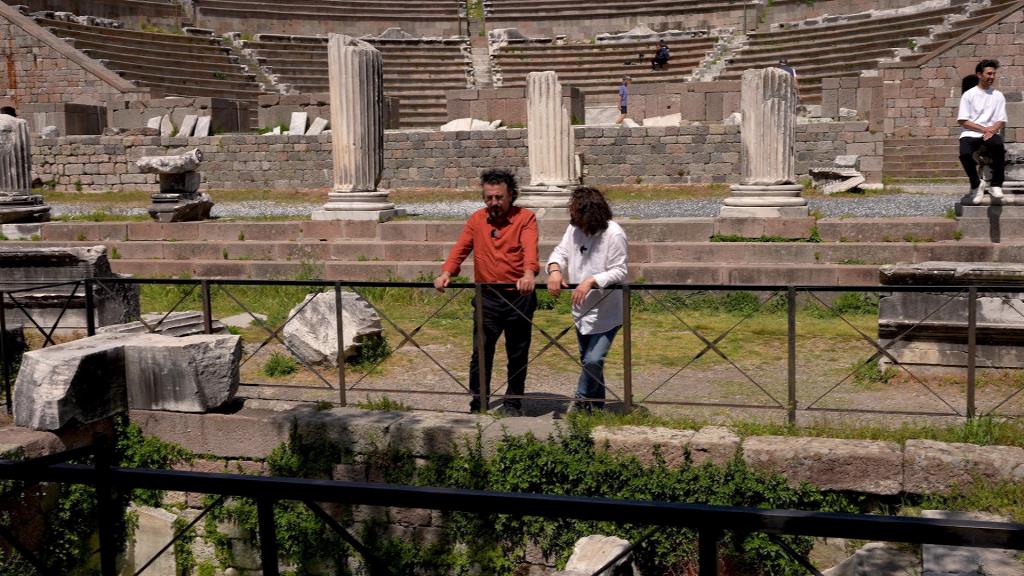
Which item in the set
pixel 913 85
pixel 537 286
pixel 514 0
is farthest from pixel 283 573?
pixel 514 0

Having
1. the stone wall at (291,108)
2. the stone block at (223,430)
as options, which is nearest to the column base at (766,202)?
the stone block at (223,430)

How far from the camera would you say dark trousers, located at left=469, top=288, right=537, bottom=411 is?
6.28 m

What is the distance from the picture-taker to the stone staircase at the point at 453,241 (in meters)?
10.1

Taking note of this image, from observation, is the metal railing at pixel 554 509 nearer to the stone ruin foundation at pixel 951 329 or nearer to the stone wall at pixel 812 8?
the stone ruin foundation at pixel 951 329

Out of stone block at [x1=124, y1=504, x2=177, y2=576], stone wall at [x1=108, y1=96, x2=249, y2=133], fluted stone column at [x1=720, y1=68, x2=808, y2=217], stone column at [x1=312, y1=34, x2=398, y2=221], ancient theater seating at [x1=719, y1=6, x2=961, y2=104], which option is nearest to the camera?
stone block at [x1=124, y1=504, x2=177, y2=576]

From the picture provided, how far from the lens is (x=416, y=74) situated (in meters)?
30.1

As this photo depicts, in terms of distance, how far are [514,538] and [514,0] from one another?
30.8 m

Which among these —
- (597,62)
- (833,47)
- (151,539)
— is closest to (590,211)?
(151,539)

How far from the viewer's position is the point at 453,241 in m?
11.6

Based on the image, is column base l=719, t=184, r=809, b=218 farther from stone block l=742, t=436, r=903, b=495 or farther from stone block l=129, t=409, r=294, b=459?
stone block l=129, t=409, r=294, b=459

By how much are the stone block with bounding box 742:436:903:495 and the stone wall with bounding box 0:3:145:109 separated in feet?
78.3

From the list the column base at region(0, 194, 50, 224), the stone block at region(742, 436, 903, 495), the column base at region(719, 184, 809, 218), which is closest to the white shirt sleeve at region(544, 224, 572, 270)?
the stone block at region(742, 436, 903, 495)

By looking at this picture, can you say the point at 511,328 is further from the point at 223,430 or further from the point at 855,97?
the point at 855,97

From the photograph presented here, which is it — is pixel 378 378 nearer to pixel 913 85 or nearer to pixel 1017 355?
pixel 1017 355
